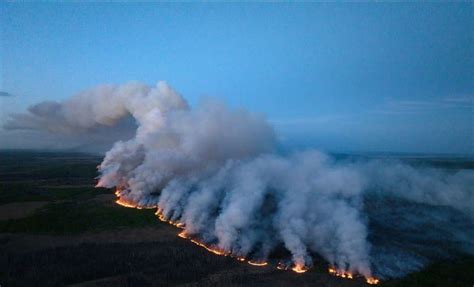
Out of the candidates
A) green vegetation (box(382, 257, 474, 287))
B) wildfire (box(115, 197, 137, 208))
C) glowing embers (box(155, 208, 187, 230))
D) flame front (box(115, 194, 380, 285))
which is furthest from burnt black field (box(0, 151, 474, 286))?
wildfire (box(115, 197, 137, 208))

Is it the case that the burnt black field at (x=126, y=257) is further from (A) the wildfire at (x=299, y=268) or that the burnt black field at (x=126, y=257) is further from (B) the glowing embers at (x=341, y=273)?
(A) the wildfire at (x=299, y=268)

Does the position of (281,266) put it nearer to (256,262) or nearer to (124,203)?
(256,262)

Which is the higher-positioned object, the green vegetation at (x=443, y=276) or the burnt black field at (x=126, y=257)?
the burnt black field at (x=126, y=257)

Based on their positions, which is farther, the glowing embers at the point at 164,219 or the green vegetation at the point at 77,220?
the glowing embers at the point at 164,219

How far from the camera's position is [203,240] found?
61.1 metres

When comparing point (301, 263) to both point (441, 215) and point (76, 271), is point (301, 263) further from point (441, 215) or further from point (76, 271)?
point (441, 215)

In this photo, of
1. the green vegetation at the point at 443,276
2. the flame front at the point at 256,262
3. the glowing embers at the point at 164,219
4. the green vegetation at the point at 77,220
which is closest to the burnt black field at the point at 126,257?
the green vegetation at the point at 77,220

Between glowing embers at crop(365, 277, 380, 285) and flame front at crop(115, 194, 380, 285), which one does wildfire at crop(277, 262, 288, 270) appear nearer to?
flame front at crop(115, 194, 380, 285)

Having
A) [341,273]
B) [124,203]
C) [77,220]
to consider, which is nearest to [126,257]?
[77,220]

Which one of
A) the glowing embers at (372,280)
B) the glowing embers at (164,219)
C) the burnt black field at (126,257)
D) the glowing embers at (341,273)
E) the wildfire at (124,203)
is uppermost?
the wildfire at (124,203)

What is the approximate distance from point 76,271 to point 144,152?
54740mm

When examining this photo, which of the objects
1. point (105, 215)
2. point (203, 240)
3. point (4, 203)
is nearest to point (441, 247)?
point (203, 240)

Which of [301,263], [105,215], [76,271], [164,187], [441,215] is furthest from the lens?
[164,187]

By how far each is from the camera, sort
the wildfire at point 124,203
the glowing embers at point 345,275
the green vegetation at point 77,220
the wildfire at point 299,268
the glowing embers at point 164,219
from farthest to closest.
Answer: the wildfire at point 124,203 → the glowing embers at point 164,219 → the green vegetation at point 77,220 → the wildfire at point 299,268 → the glowing embers at point 345,275
